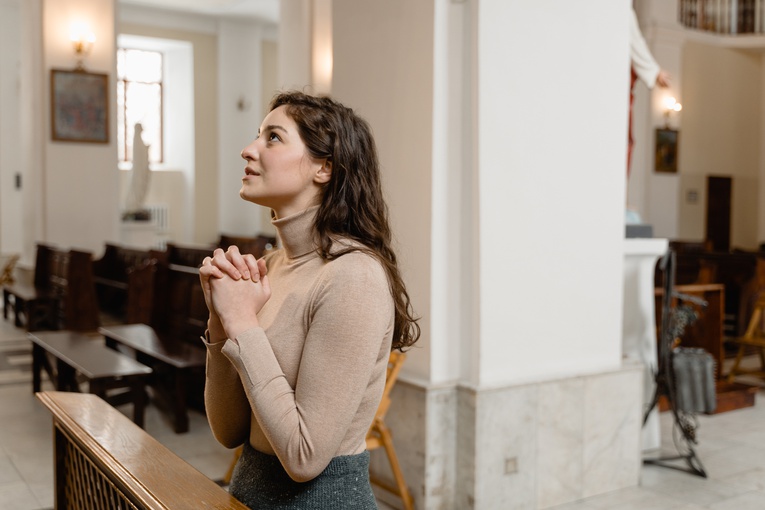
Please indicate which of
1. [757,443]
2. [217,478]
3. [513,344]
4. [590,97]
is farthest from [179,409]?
[757,443]

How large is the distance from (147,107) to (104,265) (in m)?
7.05

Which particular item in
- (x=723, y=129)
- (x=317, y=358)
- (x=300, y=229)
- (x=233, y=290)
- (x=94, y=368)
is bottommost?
(x=94, y=368)

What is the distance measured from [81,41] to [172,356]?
6.29 meters

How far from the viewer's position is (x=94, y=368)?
4773 mm

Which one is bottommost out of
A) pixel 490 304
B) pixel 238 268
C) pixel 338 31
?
pixel 490 304

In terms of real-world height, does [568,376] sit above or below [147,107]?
below

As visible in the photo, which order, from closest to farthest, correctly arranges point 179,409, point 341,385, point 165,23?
1. point 341,385
2. point 179,409
3. point 165,23

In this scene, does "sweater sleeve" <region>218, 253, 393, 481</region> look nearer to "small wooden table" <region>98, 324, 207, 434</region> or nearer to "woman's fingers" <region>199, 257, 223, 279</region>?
"woman's fingers" <region>199, 257, 223, 279</region>

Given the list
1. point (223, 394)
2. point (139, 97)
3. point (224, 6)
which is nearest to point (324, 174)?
point (223, 394)

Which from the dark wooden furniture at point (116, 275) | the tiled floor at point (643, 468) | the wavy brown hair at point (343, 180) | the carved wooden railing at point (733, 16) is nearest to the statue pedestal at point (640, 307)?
the tiled floor at point (643, 468)

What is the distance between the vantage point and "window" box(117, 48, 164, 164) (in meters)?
15.8

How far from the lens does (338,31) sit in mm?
4254

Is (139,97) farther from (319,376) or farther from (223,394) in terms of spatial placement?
(319,376)

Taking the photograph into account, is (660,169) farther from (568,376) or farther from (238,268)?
(238,268)
